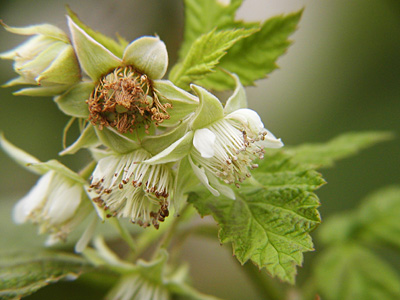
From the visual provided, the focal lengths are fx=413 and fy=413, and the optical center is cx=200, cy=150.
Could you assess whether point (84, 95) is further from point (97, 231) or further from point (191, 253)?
point (191, 253)

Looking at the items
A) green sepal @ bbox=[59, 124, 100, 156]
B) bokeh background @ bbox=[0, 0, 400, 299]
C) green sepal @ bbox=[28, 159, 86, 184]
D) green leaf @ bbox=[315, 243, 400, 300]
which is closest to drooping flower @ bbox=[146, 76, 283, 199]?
green sepal @ bbox=[59, 124, 100, 156]

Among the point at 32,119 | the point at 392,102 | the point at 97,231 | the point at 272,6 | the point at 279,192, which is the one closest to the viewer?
the point at 279,192

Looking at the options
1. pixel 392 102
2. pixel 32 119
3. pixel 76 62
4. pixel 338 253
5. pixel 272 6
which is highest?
pixel 272 6

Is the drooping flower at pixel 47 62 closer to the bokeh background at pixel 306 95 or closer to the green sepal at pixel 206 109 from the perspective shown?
the green sepal at pixel 206 109

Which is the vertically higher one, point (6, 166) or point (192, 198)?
point (192, 198)

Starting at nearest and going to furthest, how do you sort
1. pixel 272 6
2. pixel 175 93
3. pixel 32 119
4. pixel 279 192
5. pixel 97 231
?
pixel 175 93, pixel 279 192, pixel 97 231, pixel 32 119, pixel 272 6

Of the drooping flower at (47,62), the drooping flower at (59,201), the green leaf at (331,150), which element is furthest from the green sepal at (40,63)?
the green leaf at (331,150)

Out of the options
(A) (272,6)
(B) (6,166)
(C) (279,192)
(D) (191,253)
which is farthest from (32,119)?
(C) (279,192)

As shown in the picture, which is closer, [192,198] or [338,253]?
[192,198]

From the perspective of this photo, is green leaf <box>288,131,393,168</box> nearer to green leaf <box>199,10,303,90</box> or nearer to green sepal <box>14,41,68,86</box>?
green leaf <box>199,10,303,90</box>
